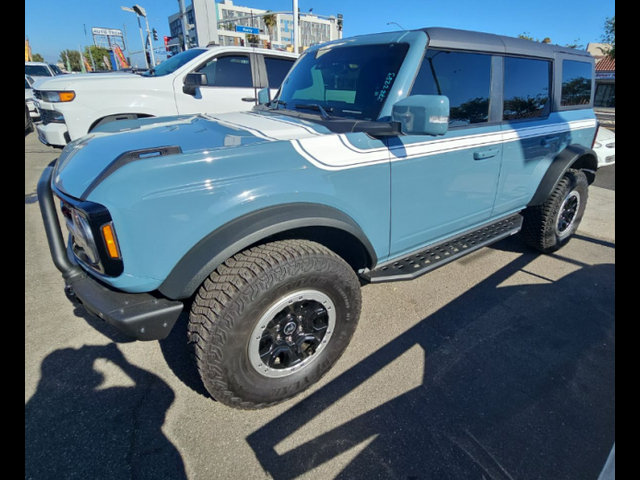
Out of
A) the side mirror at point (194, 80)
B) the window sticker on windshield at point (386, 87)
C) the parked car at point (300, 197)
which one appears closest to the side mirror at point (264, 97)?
the parked car at point (300, 197)

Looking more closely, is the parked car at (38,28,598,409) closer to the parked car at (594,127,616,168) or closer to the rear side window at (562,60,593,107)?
the rear side window at (562,60,593,107)

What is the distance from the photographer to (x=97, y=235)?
61.6 inches

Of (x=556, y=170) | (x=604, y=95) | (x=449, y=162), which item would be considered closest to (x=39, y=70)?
(x=449, y=162)

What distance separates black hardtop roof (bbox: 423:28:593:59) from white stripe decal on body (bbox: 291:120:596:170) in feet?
2.21

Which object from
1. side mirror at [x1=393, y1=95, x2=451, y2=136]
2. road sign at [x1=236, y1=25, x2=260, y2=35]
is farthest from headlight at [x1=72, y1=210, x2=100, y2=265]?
road sign at [x1=236, y1=25, x2=260, y2=35]

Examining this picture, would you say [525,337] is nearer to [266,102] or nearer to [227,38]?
[266,102]

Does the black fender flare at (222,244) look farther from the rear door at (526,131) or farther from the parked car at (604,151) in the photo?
the parked car at (604,151)

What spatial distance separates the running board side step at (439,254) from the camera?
249 centimetres

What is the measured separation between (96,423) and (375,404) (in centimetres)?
158

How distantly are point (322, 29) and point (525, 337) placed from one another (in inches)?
2334

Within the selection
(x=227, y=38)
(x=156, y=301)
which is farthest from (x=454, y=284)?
(x=227, y=38)

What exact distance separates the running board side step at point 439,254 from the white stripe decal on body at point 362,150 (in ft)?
2.56

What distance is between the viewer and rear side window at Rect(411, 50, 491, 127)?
2.51 metres

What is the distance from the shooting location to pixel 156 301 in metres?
1.73
